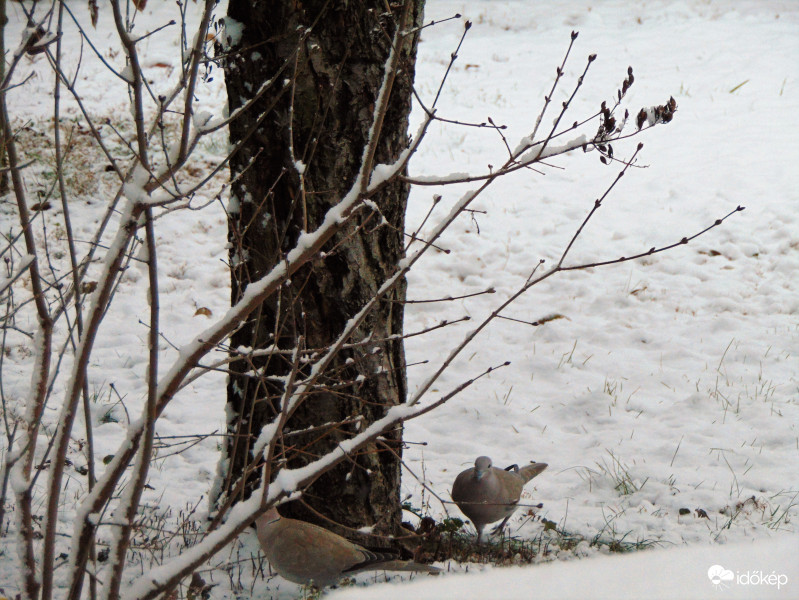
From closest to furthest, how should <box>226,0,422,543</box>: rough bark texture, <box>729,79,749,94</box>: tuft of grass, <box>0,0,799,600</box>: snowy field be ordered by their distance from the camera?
<box>226,0,422,543</box>: rough bark texture
<box>0,0,799,600</box>: snowy field
<box>729,79,749,94</box>: tuft of grass

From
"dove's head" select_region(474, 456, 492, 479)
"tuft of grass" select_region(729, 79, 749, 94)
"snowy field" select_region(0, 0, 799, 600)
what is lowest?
"dove's head" select_region(474, 456, 492, 479)

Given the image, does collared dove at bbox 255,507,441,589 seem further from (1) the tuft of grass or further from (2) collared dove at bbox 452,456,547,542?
(1) the tuft of grass

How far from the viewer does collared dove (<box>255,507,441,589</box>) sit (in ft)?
7.70

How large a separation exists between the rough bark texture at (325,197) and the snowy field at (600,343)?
1.59ft

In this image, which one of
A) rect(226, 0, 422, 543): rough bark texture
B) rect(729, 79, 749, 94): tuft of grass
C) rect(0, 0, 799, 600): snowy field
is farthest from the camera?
rect(729, 79, 749, 94): tuft of grass

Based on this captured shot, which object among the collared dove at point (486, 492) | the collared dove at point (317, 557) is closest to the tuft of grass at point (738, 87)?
the collared dove at point (486, 492)

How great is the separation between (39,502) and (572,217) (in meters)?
4.98

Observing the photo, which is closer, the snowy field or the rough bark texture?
the rough bark texture

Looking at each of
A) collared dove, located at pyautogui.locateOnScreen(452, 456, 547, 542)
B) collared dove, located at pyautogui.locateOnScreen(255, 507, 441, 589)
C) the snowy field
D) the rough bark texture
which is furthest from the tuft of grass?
collared dove, located at pyautogui.locateOnScreen(255, 507, 441, 589)

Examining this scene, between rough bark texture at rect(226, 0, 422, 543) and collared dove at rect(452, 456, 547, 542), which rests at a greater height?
rough bark texture at rect(226, 0, 422, 543)

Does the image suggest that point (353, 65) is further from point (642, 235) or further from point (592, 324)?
point (642, 235)

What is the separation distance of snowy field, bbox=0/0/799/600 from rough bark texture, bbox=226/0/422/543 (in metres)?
0.48

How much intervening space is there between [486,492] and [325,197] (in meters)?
1.42

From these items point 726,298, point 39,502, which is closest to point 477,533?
point 39,502
